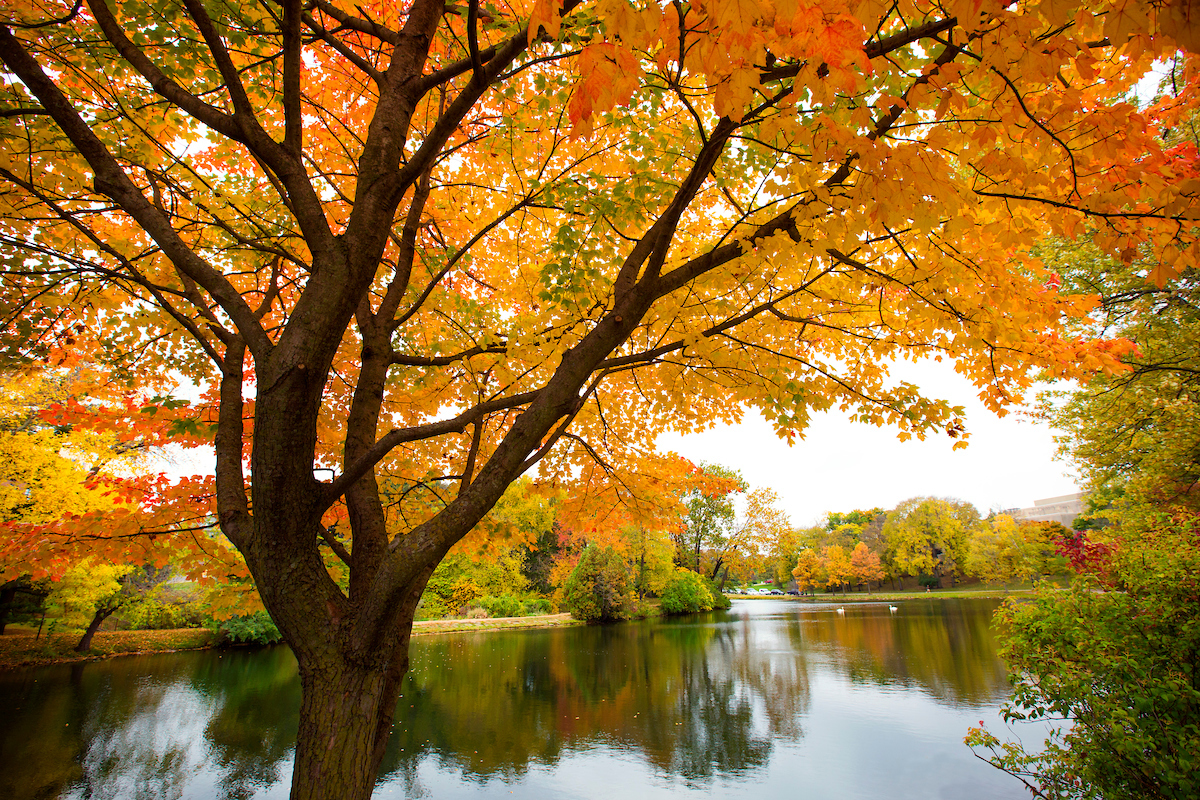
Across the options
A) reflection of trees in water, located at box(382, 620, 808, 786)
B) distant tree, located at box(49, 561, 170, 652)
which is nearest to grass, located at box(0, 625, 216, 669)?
distant tree, located at box(49, 561, 170, 652)

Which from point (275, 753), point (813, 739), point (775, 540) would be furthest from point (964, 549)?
point (275, 753)

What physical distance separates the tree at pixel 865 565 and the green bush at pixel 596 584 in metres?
38.5

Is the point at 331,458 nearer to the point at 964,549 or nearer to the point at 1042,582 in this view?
the point at 1042,582

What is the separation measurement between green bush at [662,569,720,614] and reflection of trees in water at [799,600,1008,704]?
9.14 meters

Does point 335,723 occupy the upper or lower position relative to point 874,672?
upper

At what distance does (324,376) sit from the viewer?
2100 mm

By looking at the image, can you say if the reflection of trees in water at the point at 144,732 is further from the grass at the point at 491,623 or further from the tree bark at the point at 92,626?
the grass at the point at 491,623

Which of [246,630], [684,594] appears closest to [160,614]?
[246,630]

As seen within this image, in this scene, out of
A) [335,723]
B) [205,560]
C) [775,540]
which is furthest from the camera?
[775,540]

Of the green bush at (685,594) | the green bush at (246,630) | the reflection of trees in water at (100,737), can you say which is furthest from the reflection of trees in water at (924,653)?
the green bush at (246,630)

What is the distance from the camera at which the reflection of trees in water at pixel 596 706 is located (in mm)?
7828

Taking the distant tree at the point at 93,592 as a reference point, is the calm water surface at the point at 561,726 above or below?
below

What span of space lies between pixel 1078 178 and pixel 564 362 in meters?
2.54

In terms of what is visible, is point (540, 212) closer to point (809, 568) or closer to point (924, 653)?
point (924, 653)
